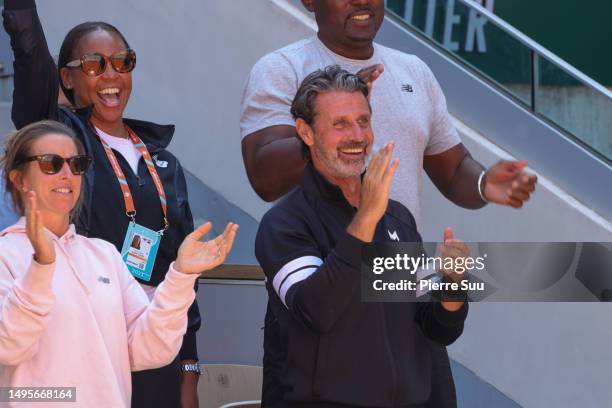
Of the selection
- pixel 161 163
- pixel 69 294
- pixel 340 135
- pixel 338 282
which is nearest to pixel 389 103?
pixel 340 135

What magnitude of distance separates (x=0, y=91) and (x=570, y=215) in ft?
9.66

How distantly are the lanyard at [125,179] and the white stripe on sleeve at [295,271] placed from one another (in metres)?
0.67

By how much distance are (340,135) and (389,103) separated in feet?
1.86

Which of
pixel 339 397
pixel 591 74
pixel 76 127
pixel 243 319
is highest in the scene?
pixel 591 74

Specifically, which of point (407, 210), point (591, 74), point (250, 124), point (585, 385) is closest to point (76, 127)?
point (250, 124)

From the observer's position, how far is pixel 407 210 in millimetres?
3455

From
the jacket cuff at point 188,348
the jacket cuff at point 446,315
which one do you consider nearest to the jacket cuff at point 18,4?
the jacket cuff at point 188,348

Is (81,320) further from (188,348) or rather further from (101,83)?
(101,83)

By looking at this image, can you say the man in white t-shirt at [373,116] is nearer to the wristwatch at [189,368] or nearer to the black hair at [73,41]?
the wristwatch at [189,368]

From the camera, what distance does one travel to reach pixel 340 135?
130 inches

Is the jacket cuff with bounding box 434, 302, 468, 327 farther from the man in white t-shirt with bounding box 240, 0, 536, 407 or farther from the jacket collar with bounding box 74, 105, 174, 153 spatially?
the jacket collar with bounding box 74, 105, 174, 153

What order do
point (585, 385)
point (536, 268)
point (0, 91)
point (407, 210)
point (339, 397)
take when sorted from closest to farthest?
point (339, 397) → point (407, 210) → point (536, 268) → point (585, 385) → point (0, 91)

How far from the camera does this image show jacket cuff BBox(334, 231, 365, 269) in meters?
2.92

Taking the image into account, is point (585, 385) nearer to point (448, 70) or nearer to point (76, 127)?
point (448, 70)
